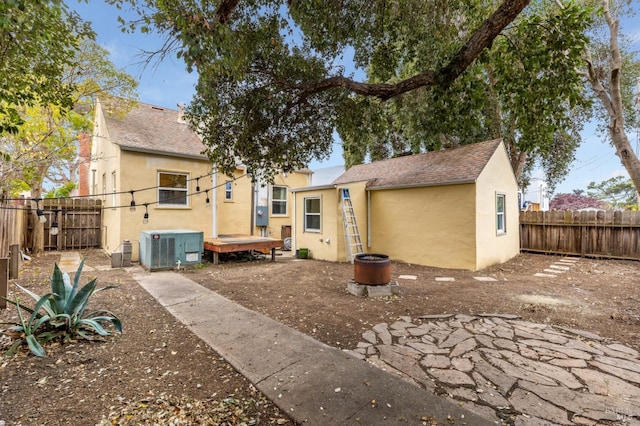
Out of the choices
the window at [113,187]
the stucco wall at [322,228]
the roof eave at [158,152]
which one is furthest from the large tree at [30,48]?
the stucco wall at [322,228]

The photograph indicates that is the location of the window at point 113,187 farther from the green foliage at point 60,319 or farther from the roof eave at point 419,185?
the roof eave at point 419,185

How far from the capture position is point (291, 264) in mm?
9414

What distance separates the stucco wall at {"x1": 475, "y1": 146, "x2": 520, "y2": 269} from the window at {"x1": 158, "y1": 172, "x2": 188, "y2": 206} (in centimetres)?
939

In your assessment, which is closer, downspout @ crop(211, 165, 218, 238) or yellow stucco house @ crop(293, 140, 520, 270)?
yellow stucco house @ crop(293, 140, 520, 270)

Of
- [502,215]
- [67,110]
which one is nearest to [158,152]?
[67,110]

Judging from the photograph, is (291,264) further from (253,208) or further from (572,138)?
(572,138)

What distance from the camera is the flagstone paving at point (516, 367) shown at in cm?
233

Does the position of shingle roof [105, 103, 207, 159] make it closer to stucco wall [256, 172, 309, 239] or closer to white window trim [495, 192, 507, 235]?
stucco wall [256, 172, 309, 239]

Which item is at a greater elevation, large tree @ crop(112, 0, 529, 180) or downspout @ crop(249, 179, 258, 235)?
large tree @ crop(112, 0, 529, 180)

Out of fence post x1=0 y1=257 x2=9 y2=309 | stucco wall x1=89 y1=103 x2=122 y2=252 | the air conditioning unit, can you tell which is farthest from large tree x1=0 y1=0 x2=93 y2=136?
stucco wall x1=89 y1=103 x2=122 y2=252

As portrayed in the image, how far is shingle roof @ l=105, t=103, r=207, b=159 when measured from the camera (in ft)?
30.7

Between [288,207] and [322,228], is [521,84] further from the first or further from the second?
[288,207]

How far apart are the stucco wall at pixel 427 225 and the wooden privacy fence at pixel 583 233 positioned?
204 inches

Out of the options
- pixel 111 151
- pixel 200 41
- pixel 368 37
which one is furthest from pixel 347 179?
pixel 200 41
